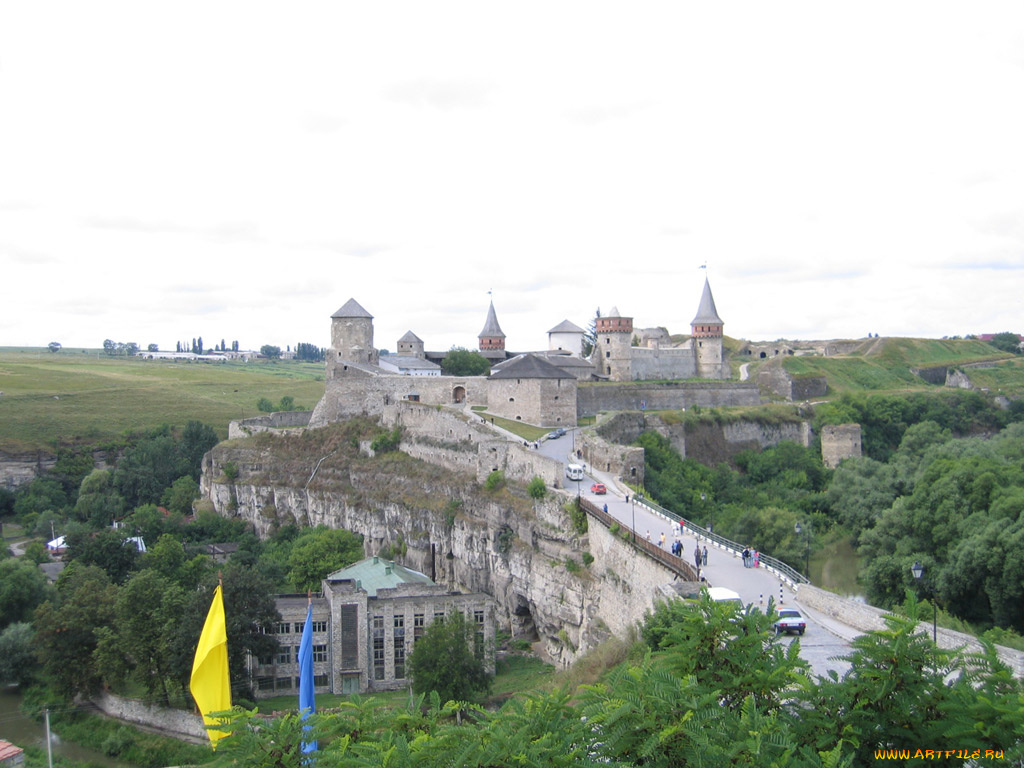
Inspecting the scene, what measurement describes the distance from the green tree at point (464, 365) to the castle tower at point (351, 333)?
5.92 m

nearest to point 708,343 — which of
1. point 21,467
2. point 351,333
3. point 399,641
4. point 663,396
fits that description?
point 663,396

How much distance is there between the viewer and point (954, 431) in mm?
Result: 66688

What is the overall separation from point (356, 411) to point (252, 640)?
86.4 ft

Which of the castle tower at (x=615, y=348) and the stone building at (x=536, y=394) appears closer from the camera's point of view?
the stone building at (x=536, y=394)

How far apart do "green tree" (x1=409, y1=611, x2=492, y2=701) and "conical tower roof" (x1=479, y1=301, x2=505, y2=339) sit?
40974 mm

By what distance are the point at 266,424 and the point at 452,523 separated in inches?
1108

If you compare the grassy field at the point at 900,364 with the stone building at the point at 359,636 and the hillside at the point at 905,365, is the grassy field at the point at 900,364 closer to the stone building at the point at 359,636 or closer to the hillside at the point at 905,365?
the hillside at the point at 905,365

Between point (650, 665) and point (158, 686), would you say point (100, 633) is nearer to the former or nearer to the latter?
→ point (158, 686)

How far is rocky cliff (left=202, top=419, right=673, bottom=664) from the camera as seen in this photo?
3152 centimetres

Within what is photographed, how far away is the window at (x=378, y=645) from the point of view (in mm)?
36844

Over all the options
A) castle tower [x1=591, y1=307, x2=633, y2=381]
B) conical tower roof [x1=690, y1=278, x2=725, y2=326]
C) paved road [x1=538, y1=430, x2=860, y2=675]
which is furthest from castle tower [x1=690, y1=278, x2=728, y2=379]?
paved road [x1=538, y1=430, x2=860, y2=675]

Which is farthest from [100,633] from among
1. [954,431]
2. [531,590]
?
[954,431]

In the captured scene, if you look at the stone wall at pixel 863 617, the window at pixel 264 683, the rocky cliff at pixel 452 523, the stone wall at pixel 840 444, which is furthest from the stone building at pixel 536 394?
the stone wall at pixel 863 617

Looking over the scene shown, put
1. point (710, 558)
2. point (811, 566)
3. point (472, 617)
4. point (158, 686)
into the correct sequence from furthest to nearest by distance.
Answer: point (811, 566) < point (472, 617) < point (158, 686) < point (710, 558)
